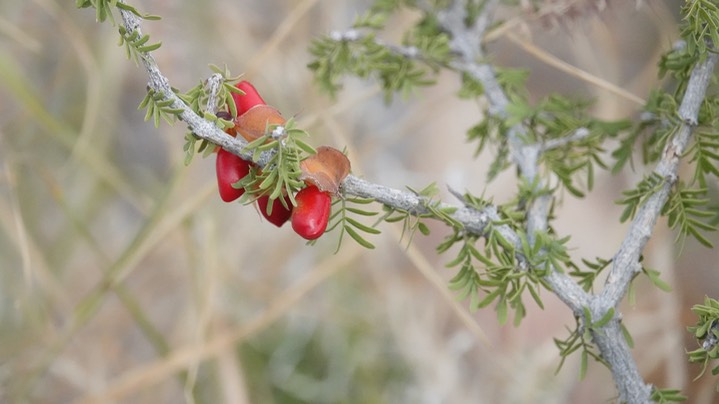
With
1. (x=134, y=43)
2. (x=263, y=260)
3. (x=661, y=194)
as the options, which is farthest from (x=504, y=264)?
(x=263, y=260)

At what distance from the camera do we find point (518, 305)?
0.38m

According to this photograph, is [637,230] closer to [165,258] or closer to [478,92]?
[478,92]

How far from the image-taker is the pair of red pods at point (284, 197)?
0.30m

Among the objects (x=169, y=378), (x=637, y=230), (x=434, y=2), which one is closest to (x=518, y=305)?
(x=637, y=230)

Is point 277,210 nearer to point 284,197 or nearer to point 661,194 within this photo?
point 284,197

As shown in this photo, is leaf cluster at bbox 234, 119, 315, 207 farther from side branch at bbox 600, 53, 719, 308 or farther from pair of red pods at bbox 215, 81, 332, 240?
side branch at bbox 600, 53, 719, 308

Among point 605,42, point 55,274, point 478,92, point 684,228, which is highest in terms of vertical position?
point 55,274

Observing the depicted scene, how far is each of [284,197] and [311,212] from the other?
2cm

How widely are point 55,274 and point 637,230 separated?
30.5 inches

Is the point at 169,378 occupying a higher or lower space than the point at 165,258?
lower

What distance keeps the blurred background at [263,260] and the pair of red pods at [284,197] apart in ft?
1.39

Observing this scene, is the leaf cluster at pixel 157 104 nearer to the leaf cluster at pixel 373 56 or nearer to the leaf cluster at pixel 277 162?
the leaf cluster at pixel 277 162

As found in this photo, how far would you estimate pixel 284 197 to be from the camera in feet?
1.06

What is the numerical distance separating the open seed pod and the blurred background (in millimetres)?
440
